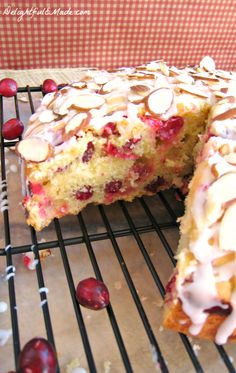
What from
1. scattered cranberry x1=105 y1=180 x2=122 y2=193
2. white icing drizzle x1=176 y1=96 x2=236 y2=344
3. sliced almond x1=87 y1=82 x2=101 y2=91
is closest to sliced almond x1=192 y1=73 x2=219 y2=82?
sliced almond x1=87 y1=82 x2=101 y2=91

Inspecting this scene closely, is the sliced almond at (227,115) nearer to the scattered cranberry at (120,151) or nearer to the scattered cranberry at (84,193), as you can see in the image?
the scattered cranberry at (120,151)

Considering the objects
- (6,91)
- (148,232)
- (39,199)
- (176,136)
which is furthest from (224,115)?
(6,91)

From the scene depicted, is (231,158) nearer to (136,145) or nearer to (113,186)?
(136,145)

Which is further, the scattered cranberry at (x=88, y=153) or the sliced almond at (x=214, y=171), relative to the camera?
the scattered cranberry at (x=88, y=153)

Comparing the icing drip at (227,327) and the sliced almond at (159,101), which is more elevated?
the sliced almond at (159,101)

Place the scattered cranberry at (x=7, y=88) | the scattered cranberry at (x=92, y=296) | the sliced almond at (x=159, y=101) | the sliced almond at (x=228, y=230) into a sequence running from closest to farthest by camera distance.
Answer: the sliced almond at (x=228, y=230)
the scattered cranberry at (x=92, y=296)
the sliced almond at (x=159, y=101)
the scattered cranberry at (x=7, y=88)

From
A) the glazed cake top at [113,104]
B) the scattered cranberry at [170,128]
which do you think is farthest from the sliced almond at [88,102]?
the scattered cranberry at [170,128]

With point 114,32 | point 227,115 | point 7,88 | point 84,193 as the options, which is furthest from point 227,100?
point 114,32

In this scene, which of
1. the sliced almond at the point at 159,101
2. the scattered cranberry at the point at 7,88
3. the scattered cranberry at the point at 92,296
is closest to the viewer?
the scattered cranberry at the point at 92,296

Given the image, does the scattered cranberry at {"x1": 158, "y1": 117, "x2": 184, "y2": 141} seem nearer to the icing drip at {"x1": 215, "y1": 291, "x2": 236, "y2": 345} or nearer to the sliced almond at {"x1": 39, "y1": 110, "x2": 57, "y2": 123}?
the sliced almond at {"x1": 39, "y1": 110, "x2": 57, "y2": 123}
